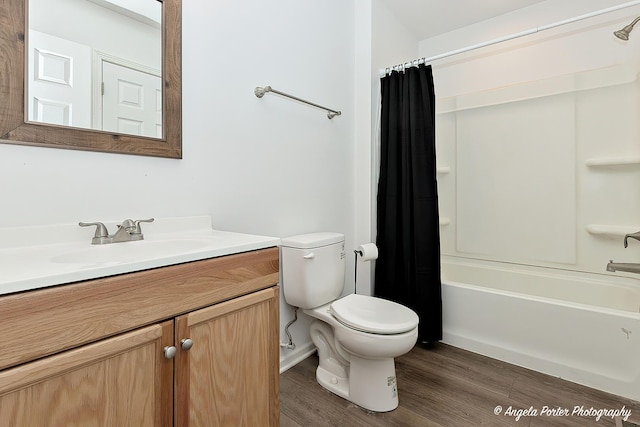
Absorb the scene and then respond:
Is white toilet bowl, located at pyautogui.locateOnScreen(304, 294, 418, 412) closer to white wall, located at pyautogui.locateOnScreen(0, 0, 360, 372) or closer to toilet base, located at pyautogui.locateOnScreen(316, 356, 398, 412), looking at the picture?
toilet base, located at pyautogui.locateOnScreen(316, 356, 398, 412)

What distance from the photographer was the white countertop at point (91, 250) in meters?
0.63

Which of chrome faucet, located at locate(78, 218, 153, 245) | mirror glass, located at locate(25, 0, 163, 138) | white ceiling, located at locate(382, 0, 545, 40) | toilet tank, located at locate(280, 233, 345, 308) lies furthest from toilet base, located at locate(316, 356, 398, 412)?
white ceiling, located at locate(382, 0, 545, 40)

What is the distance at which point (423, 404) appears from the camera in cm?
151

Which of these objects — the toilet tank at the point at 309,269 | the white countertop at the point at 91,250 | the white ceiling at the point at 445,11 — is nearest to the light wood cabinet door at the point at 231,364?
the white countertop at the point at 91,250

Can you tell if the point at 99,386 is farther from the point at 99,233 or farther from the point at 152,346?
the point at 99,233

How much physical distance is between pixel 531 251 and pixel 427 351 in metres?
1.15

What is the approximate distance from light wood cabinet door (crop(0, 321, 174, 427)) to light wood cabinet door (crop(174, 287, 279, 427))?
1.9 inches

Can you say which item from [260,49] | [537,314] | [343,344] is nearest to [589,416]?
[537,314]

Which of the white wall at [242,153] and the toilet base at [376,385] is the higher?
the white wall at [242,153]

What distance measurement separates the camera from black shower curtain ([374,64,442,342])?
2070mm

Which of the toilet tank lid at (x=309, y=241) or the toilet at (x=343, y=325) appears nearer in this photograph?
the toilet at (x=343, y=325)

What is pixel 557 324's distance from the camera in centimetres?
174

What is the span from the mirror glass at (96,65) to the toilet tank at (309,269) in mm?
814

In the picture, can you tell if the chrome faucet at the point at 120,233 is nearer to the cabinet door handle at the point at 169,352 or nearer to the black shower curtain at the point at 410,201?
the cabinet door handle at the point at 169,352
